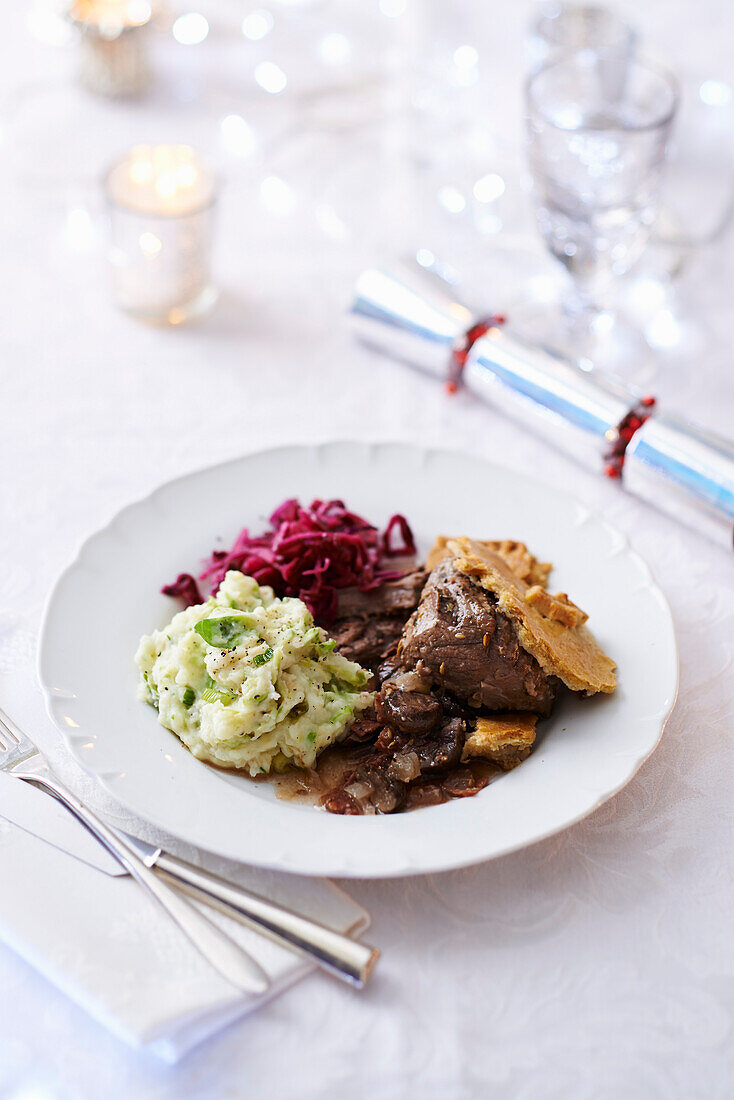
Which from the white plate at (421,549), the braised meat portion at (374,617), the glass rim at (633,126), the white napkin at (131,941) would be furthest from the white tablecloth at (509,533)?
the glass rim at (633,126)

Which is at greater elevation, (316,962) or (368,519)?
(368,519)

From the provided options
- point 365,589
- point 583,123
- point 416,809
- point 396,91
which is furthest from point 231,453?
point 396,91

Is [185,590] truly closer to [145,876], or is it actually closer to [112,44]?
[145,876]

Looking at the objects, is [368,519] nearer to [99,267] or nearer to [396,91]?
[99,267]

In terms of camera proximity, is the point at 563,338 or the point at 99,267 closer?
the point at 563,338

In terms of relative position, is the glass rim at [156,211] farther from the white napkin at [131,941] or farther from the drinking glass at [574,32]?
the white napkin at [131,941]

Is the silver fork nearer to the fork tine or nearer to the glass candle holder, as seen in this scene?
the fork tine
